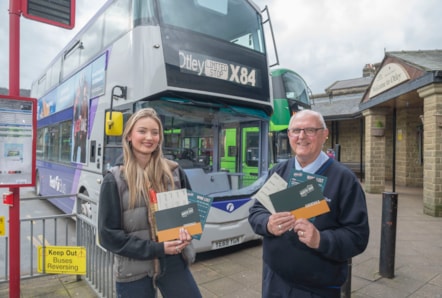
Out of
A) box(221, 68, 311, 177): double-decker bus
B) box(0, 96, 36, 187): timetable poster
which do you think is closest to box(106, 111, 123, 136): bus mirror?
box(0, 96, 36, 187): timetable poster

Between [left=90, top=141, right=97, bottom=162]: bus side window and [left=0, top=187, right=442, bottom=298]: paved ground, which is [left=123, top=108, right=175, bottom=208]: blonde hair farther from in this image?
[left=90, top=141, right=97, bottom=162]: bus side window

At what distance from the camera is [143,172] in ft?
6.28

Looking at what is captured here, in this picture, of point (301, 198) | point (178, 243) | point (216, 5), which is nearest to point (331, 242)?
point (301, 198)

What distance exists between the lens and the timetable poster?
2.87 m

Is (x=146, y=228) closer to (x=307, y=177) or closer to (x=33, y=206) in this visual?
(x=307, y=177)

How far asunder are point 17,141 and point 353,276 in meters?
4.37

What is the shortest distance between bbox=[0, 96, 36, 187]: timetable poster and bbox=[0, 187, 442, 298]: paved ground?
1.51 meters

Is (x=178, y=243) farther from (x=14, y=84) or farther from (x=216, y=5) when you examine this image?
(x=216, y=5)

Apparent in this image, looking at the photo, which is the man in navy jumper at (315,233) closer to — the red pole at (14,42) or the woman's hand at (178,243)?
the woman's hand at (178,243)

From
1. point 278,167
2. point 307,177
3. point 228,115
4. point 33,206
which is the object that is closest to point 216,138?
point 228,115

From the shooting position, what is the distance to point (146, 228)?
1864mm

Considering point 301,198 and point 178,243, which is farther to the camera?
point 178,243

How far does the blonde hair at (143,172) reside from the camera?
1.85 metres

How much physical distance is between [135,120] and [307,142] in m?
1.10
